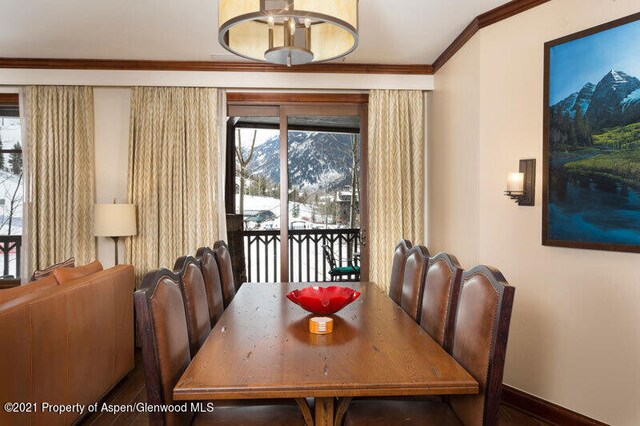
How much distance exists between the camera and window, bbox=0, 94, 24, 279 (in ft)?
13.9

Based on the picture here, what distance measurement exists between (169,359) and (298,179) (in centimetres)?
299

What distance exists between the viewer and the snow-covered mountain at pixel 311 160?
4324 millimetres

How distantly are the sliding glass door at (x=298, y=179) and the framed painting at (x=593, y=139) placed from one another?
1.97m

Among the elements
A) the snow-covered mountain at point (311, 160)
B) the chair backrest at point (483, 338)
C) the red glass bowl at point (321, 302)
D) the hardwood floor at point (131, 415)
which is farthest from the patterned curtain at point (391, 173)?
the chair backrest at point (483, 338)

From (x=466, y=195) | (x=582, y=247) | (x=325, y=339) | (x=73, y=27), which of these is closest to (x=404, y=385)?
(x=325, y=339)

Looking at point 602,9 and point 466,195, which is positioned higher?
point 602,9

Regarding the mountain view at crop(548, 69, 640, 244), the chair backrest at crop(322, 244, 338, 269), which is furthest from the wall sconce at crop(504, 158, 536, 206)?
the chair backrest at crop(322, 244, 338, 269)

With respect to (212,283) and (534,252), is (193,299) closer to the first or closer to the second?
(212,283)

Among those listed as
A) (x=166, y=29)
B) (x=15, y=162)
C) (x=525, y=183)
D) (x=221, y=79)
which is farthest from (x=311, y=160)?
(x=15, y=162)

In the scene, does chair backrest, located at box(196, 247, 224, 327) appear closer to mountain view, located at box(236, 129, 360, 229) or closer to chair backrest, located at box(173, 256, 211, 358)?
chair backrest, located at box(173, 256, 211, 358)

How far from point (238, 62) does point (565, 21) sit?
269cm

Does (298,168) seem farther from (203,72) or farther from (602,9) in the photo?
(602,9)

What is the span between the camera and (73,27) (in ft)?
10.6

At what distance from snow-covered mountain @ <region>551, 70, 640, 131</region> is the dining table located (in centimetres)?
157
